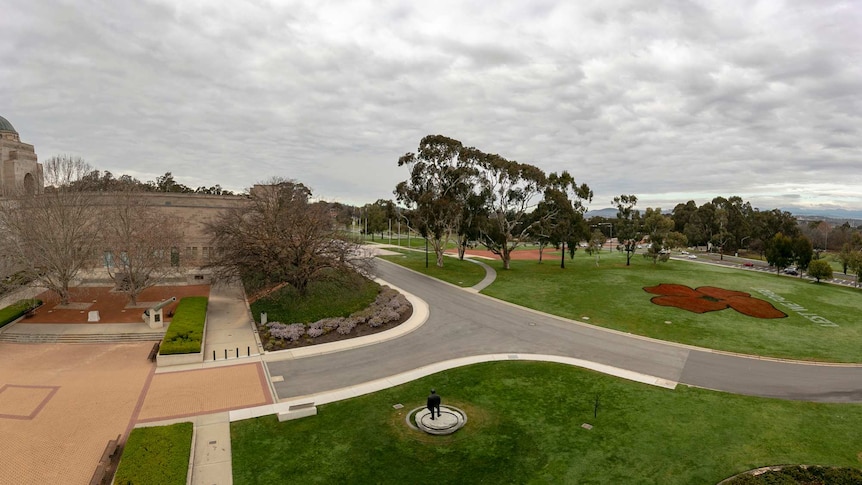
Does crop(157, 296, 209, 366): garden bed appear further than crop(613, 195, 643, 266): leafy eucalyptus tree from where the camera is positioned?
No

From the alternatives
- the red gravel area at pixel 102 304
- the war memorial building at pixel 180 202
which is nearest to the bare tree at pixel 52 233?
the red gravel area at pixel 102 304

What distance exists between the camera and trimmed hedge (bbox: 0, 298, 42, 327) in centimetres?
3164

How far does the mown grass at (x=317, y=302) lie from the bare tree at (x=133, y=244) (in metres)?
9.05

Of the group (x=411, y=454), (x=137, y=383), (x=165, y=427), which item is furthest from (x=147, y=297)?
(x=411, y=454)

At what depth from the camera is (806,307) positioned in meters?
41.1

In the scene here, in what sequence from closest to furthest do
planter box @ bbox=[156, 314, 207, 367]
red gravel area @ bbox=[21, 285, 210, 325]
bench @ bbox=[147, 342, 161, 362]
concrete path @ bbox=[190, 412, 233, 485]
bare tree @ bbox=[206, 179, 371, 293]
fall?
1. concrete path @ bbox=[190, 412, 233, 485]
2. planter box @ bbox=[156, 314, 207, 367]
3. bench @ bbox=[147, 342, 161, 362]
4. red gravel area @ bbox=[21, 285, 210, 325]
5. bare tree @ bbox=[206, 179, 371, 293]

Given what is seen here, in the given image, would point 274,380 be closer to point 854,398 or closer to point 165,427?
point 165,427

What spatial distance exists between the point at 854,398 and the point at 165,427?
32.1m

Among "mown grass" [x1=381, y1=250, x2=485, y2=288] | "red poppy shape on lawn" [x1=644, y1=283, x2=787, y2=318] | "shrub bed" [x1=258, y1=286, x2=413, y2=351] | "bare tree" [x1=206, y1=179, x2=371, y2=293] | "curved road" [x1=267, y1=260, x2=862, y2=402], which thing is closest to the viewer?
"curved road" [x1=267, y1=260, x2=862, y2=402]

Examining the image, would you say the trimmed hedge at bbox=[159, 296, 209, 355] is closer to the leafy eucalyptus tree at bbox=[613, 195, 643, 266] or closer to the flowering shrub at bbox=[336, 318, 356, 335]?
the flowering shrub at bbox=[336, 318, 356, 335]

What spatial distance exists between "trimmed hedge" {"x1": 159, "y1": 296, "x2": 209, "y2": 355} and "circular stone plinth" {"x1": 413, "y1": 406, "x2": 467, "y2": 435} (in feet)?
49.6

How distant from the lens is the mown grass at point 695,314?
3066 centimetres

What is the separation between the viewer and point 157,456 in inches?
601

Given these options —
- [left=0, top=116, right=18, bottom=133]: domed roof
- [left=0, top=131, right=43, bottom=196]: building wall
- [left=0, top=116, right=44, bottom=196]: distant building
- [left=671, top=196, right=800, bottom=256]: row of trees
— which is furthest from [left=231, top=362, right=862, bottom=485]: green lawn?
[left=671, top=196, right=800, bottom=256]: row of trees
